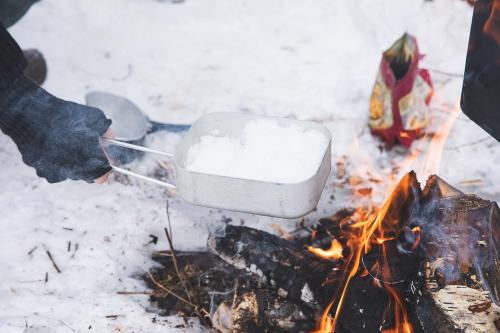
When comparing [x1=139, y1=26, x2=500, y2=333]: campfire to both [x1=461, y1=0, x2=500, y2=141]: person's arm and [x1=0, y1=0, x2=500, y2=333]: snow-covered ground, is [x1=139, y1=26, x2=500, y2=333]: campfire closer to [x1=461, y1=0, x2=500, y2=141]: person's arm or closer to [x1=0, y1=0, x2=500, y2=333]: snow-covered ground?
[x1=0, y1=0, x2=500, y2=333]: snow-covered ground

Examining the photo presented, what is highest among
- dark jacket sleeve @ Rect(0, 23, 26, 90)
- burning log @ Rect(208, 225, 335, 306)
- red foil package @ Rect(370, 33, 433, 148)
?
dark jacket sleeve @ Rect(0, 23, 26, 90)

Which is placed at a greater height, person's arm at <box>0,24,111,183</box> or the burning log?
person's arm at <box>0,24,111,183</box>

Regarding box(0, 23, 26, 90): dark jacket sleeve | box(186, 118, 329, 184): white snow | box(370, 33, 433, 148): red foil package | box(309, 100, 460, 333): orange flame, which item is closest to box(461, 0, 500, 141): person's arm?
box(309, 100, 460, 333): orange flame

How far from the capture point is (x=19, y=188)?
2965 mm

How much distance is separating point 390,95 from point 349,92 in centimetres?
58

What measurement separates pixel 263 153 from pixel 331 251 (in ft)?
2.11

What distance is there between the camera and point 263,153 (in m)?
2.23

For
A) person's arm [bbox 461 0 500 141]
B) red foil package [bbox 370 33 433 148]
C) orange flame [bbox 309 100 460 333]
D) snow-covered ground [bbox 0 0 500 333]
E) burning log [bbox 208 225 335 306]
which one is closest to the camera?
person's arm [bbox 461 0 500 141]

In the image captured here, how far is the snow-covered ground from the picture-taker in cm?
249

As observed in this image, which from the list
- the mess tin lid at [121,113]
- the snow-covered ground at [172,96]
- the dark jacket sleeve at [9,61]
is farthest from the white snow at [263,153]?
the mess tin lid at [121,113]

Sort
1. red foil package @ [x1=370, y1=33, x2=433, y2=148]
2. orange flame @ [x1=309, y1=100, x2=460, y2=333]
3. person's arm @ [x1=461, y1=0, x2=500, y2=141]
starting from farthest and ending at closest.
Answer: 1. red foil package @ [x1=370, y1=33, x2=433, y2=148]
2. orange flame @ [x1=309, y1=100, x2=460, y2=333]
3. person's arm @ [x1=461, y1=0, x2=500, y2=141]

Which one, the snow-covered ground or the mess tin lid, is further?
the mess tin lid

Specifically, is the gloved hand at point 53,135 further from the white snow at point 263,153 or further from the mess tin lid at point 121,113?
the mess tin lid at point 121,113

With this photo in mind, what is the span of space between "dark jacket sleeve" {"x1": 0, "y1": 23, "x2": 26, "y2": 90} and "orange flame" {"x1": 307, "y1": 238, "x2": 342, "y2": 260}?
1739 millimetres
